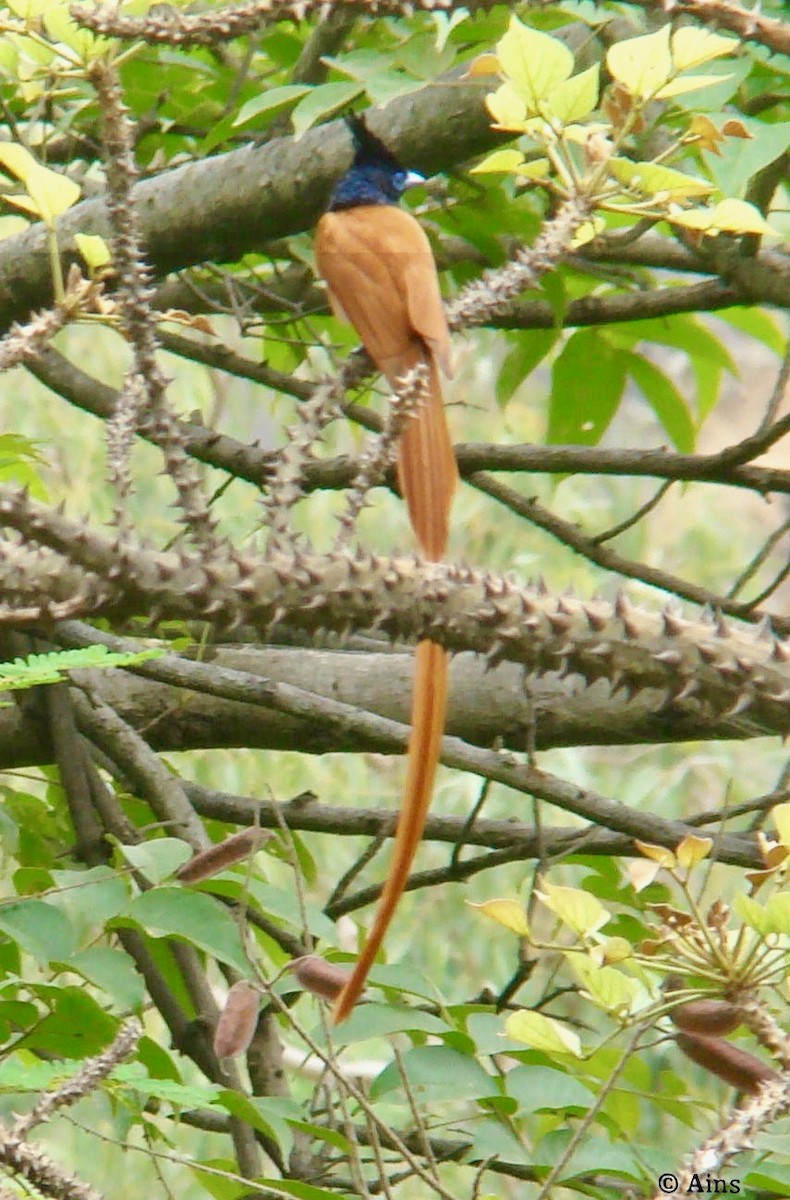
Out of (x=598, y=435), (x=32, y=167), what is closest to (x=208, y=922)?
(x=32, y=167)

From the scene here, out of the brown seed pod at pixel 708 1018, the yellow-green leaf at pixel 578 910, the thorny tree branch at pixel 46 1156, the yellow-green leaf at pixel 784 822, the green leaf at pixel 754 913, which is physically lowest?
the brown seed pod at pixel 708 1018

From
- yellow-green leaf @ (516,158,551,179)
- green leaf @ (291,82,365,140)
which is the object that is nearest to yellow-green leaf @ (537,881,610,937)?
yellow-green leaf @ (516,158,551,179)

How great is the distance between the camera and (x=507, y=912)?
124cm

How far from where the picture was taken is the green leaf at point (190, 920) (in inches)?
54.3

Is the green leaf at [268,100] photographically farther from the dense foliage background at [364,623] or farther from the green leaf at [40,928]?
the green leaf at [40,928]

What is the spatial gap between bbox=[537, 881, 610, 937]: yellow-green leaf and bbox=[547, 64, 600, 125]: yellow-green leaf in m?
0.58

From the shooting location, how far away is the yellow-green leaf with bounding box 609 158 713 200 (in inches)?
45.3

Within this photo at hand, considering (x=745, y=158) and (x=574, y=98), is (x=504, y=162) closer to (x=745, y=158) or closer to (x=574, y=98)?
(x=574, y=98)

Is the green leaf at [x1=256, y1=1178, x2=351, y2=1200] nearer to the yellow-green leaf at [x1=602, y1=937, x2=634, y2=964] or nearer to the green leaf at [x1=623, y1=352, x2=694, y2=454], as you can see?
the yellow-green leaf at [x1=602, y1=937, x2=634, y2=964]

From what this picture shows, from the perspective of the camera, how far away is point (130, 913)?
4.54 feet

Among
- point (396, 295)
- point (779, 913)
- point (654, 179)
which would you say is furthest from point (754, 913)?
point (396, 295)

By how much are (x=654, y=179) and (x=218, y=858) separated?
0.69m

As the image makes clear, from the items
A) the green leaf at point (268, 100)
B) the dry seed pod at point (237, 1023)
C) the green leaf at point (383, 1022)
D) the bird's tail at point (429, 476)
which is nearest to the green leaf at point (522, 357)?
the bird's tail at point (429, 476)

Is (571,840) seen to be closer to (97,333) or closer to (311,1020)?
(311,1020)
